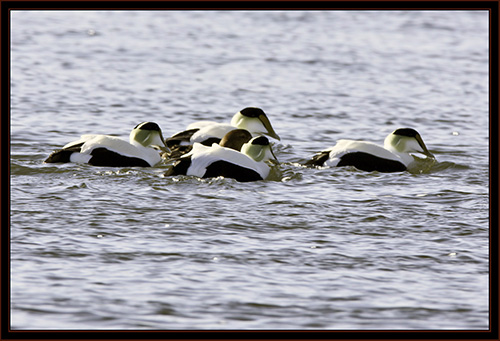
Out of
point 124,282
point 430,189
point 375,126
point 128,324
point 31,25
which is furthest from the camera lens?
point 31,25

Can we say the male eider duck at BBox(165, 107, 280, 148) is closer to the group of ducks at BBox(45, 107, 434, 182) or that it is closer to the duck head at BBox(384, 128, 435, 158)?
the group of ducks at BBox(45, 107, 434, 182)

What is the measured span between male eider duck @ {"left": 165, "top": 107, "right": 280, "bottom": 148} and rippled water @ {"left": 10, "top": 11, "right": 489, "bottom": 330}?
1.08 feet

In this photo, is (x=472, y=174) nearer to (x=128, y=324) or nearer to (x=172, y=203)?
(x=172, y=203)

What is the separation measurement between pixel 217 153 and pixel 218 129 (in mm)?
1789

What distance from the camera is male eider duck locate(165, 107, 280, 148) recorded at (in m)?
9.62

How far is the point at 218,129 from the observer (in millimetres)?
9781

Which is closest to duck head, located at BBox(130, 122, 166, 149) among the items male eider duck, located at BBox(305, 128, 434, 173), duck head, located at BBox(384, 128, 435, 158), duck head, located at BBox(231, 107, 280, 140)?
duck head, located at BBox(231, 107, 280, 140)

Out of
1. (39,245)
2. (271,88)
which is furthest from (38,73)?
(39,245)

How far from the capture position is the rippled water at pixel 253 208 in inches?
202

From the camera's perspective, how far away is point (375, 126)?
11.2 metres

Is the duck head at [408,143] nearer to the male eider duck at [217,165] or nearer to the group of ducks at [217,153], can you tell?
the group of ducks at [217,153]

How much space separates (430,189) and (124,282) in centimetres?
356

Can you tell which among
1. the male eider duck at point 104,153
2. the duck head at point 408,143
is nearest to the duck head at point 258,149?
the male eider duck at point 104,153

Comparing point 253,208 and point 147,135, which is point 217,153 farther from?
point 147,135
